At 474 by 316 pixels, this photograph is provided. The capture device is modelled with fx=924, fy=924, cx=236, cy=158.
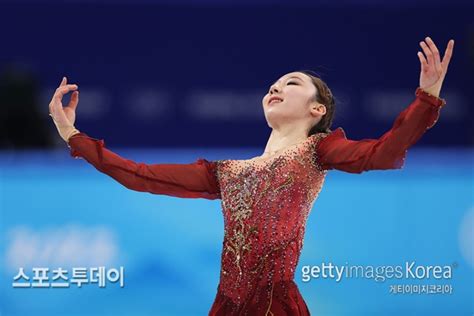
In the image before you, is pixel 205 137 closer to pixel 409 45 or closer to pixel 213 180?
pixel 409 45

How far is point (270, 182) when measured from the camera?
3.02 m

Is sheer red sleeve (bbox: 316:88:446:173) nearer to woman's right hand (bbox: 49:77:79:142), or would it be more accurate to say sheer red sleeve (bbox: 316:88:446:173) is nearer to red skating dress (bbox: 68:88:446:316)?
red skating dress (bbox: 68:88:446:316)

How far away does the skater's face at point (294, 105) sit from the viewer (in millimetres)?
3182

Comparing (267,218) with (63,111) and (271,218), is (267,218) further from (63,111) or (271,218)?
(63,111)

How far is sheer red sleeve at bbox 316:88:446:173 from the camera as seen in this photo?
2.69 m

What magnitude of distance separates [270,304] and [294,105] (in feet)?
2.28

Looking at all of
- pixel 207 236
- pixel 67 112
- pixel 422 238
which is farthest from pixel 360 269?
pixel 67 112

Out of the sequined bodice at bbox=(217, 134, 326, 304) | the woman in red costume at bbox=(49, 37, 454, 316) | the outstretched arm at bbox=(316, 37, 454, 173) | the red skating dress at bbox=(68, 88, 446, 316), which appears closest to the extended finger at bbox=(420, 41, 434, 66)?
the outstretched arm at bbox=(316, 37, 454, 173)

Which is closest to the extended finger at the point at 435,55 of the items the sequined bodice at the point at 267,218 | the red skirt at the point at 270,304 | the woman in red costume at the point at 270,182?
the woman in red costume at the point at 270,182

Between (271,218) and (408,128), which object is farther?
(271,218)

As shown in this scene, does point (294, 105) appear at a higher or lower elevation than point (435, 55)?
higher

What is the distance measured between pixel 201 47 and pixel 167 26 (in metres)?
0.26

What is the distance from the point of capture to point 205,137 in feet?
18.8

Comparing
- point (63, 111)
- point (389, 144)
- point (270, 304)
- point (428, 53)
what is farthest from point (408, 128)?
point (63, 111)
